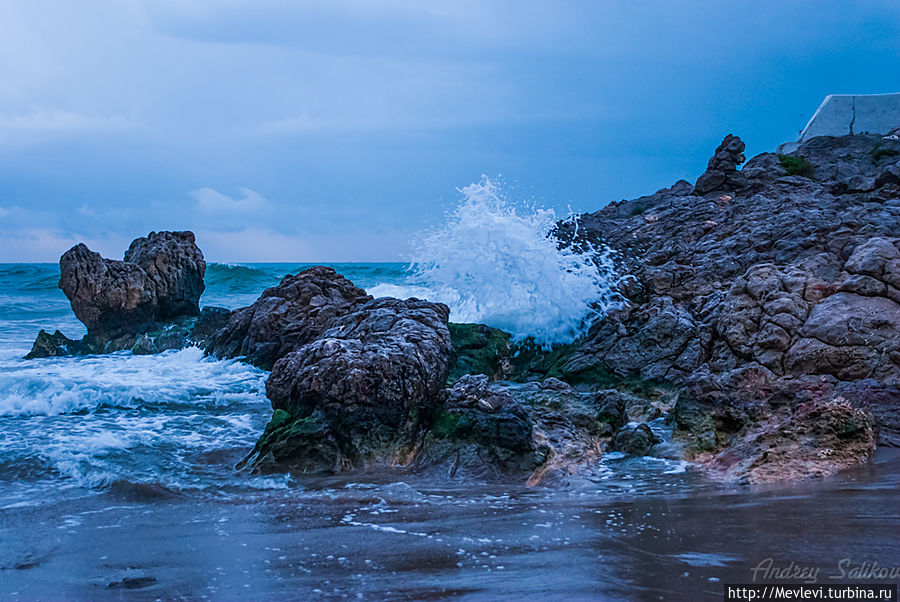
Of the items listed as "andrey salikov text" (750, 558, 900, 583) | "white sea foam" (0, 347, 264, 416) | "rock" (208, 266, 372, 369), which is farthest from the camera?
"rock" (208, 266, 372, 369)

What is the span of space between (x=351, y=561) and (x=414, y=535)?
0.55 meters

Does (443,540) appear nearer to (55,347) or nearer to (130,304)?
(130,304)

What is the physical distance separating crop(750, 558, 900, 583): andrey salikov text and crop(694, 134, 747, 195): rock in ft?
40.1

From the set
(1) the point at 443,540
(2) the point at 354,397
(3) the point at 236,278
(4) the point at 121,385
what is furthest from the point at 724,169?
(3) the point at 236,278

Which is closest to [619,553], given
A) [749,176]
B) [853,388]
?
[853,388]

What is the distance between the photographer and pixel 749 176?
14.6 metres

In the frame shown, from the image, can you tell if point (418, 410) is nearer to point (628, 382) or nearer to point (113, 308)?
point (628, 382)

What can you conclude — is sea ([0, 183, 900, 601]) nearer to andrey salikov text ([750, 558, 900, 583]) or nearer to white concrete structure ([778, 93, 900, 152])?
Answer: andrey salikov text ([750, 558, 900, 583])

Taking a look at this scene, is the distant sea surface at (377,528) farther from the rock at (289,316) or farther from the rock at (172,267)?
the rock at (172,267)

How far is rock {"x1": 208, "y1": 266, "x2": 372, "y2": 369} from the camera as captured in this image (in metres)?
10.9

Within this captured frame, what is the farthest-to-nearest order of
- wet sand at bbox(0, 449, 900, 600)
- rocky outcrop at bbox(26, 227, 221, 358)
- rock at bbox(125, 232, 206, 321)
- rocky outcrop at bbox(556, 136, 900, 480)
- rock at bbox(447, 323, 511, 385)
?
rock at bbox(125, 232, 206, 321) → rocky outcrop at bbox(26, 227, 221, 358) → rock at bbox(447, 323, 511, 385) → rocky outcrop at bbox(556, 136, 900, 480) → wet sand at bbox(0, 449, 900, 600)

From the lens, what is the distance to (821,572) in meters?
3.17

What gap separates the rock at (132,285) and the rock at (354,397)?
925cm

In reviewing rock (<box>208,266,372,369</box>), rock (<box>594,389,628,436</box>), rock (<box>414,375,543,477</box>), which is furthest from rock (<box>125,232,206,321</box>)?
rock (<box>594,389,628,436</box>)
